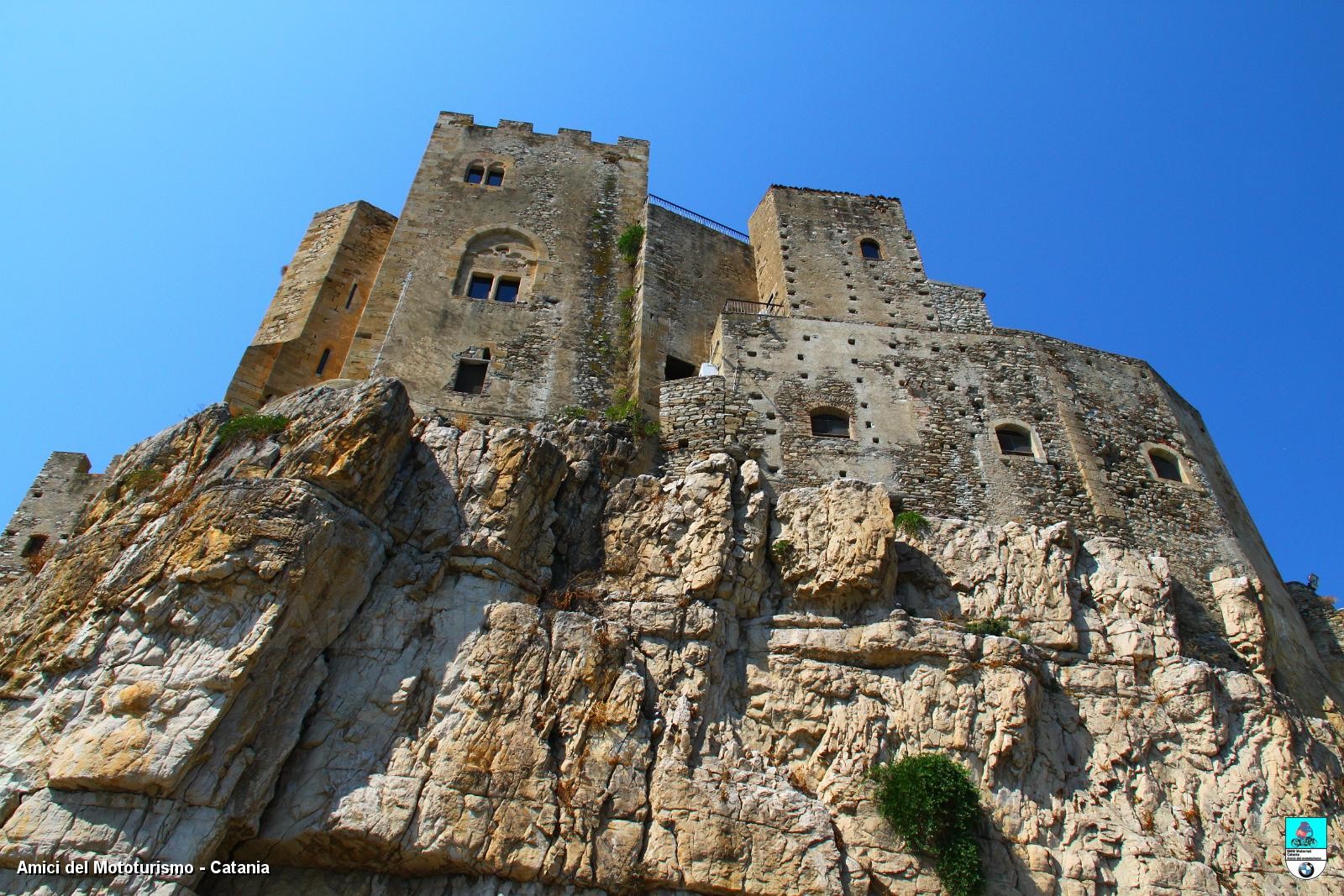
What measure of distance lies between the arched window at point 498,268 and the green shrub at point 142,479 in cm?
797

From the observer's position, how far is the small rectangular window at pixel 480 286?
20.3m

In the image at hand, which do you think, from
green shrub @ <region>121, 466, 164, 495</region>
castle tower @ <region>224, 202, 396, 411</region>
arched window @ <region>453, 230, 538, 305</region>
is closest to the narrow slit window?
arched window @ <region>453, 230, 538, 305</region>

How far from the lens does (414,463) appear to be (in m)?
14.2

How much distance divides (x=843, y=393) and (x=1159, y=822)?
370 inches

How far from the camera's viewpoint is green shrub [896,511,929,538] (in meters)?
15.5

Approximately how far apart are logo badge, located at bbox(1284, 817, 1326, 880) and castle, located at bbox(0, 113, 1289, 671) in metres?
3.72

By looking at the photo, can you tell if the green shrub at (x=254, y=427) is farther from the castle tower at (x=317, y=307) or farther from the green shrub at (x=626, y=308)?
the green shrub at (x=626, y=308)

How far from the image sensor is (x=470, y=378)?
18.4 m

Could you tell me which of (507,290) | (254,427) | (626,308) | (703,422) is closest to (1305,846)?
(703,422)

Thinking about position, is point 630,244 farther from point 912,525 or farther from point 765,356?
point 912,525

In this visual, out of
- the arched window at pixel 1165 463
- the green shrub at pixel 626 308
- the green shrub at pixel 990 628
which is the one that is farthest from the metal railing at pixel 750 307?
the green shrub at pixel 990 628

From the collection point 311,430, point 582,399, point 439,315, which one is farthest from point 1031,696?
point 439,315

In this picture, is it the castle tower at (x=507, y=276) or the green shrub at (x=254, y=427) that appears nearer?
the green shrub at (x=254, y=427)

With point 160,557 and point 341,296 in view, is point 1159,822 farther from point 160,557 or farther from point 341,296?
point 341,296
